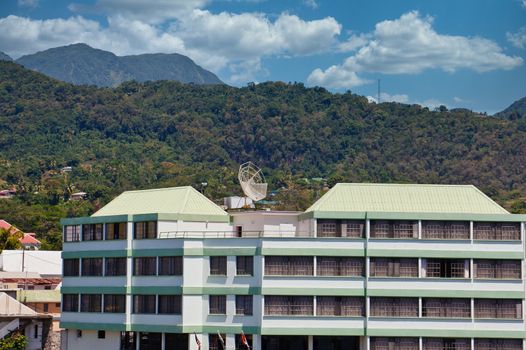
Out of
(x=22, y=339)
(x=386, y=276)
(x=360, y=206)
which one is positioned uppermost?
(x=360, y=206)

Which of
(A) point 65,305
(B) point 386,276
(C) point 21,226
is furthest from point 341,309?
(C) point 21,226

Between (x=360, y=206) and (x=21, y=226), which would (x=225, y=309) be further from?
(x=21, y=226)

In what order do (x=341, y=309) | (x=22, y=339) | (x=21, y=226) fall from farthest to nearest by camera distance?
(x=21, y=226) → (x=22, y=339) → (x=341, y=309)

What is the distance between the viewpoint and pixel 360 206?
8444 centimetres

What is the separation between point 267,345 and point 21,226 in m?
119

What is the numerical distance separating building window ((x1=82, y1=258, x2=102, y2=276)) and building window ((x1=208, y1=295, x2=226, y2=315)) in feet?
35.7

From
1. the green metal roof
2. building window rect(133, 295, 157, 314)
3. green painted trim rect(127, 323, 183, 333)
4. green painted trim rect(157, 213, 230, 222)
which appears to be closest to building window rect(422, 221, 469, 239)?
green painted trim rect(157, 213, 230, 222)

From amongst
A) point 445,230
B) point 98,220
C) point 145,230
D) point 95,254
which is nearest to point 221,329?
point 145,230

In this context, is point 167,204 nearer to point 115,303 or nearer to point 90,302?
point 115,303

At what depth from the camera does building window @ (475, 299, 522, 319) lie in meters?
82.1

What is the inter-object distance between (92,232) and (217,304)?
13.8 metres

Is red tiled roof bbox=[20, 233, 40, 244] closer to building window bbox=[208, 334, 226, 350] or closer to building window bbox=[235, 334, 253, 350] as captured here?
building window bbox=[208, 334, 226, 350]

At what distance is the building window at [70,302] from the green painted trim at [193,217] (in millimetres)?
11345

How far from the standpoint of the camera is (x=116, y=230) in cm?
8744
